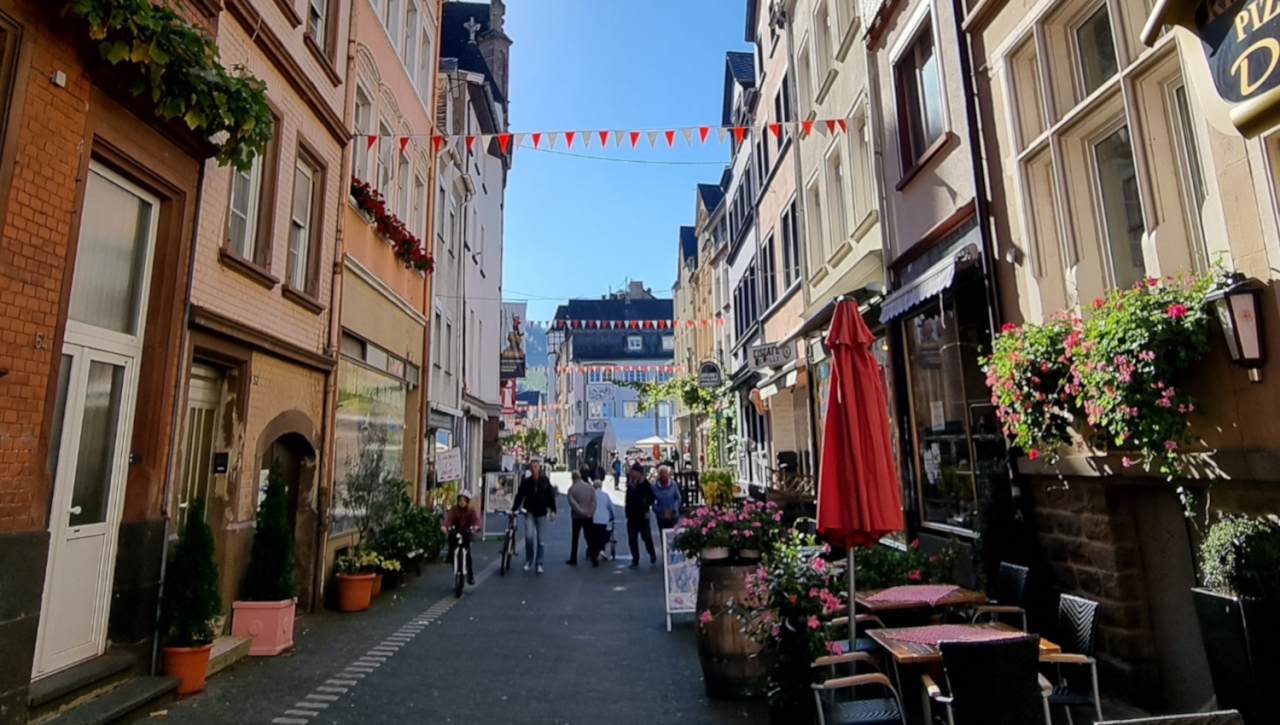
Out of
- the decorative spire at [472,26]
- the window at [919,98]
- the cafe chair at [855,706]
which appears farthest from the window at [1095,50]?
Answer: the decorative spire at [472,26]

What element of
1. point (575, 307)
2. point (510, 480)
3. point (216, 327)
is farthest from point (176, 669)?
point (575, 307)

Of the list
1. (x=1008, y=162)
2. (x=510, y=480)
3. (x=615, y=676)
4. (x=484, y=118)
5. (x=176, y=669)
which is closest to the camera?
(x=176, y=669)

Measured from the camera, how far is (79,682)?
5027mm

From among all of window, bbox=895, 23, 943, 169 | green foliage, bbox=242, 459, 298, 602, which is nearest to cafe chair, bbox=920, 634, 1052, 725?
green foliage, bbox=242, 459, 298, 602

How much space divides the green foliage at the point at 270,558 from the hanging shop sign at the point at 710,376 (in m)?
17.5

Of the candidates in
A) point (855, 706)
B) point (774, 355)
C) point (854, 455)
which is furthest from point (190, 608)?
point (774, 355)

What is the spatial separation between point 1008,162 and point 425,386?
12072 mm

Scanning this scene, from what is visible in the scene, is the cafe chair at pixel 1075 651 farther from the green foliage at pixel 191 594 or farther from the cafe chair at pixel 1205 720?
the green foliage at pixel 191 594

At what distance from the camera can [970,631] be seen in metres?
4.66

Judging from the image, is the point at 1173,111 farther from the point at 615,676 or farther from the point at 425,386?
the point at 425,386

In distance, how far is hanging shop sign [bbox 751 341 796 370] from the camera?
49.2 ft

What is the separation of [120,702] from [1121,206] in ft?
27.8

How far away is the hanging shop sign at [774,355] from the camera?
591 inches

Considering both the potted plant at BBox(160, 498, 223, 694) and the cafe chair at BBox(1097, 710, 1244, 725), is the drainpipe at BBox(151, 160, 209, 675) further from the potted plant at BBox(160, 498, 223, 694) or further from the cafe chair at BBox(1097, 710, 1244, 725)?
the cafe chair at BBox(1097, 710, 1244, 725)
